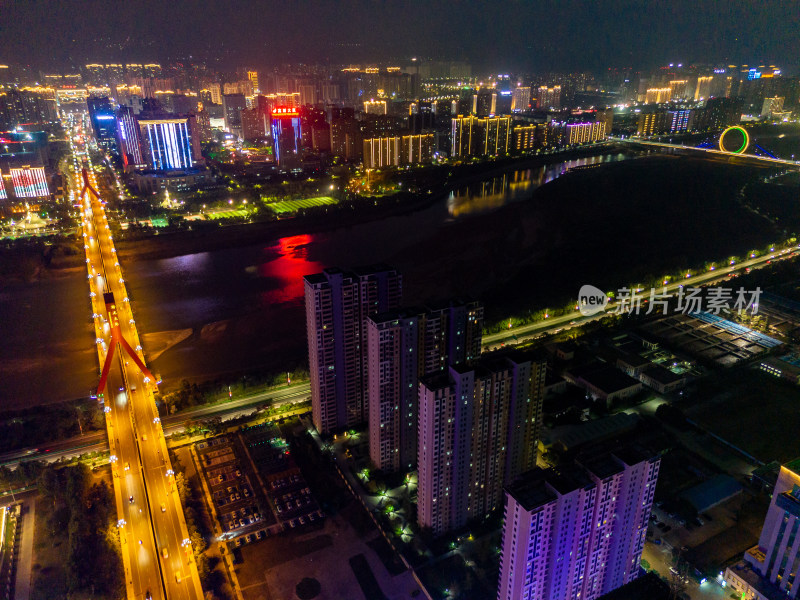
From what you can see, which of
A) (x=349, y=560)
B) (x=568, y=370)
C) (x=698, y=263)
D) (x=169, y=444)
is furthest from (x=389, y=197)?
(x=349, y=560)

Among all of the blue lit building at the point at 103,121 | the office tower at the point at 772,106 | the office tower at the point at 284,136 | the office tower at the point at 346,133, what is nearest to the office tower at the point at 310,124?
the office tower at the point at 284,136

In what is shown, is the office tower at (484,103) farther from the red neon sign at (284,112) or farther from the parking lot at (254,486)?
the parking lot at (254,486)

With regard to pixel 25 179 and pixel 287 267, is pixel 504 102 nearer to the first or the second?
pixel 287 267

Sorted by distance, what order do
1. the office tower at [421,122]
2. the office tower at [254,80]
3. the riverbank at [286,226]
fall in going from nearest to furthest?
the riverbank at [286,226]
the office tower at [421,122]
the office tower at [254,80]

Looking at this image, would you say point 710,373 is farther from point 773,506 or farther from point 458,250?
point 458,250

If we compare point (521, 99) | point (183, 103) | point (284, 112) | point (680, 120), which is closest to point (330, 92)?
point (183, 103)

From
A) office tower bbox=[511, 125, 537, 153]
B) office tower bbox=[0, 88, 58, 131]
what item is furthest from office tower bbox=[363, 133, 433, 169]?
office tower bbox=[0, 88, 58, 131]
